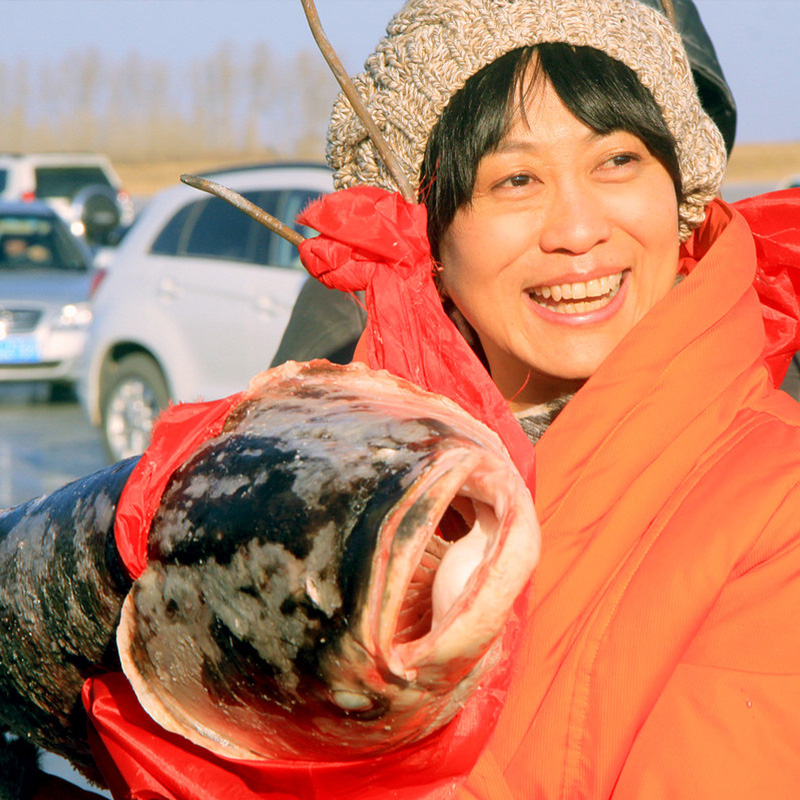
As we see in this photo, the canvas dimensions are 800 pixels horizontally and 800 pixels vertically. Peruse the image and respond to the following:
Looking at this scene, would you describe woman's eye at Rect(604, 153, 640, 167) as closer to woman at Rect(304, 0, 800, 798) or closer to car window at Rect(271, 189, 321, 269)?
woman at Rect(304, 0, 800, 798)

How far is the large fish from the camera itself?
2.81 ft

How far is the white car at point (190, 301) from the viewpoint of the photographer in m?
7.18

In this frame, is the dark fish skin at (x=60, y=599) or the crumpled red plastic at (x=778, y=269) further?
the crumpled red plastic at (x=778, y=269)

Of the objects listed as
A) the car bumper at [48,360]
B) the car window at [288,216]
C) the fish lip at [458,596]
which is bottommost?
the car bumper at [48,360]

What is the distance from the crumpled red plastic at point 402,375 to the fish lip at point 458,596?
0.16m

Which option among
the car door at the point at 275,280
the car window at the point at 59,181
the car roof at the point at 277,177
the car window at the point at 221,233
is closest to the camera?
the car door at the point at 275,280

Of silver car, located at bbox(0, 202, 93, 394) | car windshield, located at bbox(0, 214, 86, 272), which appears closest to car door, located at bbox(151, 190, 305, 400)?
silver car, located at bbox(0, 202, 93, 394)

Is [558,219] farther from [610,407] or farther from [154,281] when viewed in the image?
[154,281]

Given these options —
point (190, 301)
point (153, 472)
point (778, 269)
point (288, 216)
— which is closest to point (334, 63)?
point (153, 472)

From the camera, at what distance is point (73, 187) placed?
874 inches

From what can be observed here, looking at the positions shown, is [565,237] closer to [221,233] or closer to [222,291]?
[222,291]

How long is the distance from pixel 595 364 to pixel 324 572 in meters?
1.01

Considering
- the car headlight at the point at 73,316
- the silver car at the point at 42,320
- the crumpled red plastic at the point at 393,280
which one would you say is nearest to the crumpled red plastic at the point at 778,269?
the crumpled red plastic at the point at 393,280

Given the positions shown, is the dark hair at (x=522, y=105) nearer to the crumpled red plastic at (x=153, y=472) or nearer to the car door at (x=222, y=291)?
the crumpled red plastic at (x=153, y=472)
